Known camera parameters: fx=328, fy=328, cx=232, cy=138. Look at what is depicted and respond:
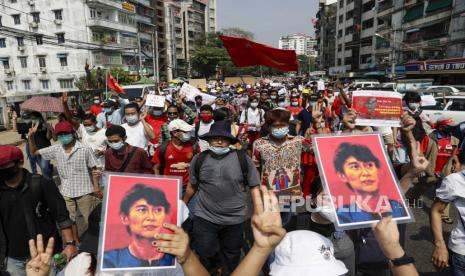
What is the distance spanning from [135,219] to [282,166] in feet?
6.87

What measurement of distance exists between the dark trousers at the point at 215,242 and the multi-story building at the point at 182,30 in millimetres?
59800

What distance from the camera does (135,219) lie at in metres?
1.69

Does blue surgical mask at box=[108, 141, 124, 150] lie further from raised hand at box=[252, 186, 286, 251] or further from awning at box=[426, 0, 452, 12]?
awning at box=[426, 0, 452, 12]

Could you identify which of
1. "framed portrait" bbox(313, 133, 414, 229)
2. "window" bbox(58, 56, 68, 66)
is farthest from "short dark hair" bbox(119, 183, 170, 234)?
"window" bbox(58, 56, 68, 66)

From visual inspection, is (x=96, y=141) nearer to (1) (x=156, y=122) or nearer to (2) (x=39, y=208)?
(1) (x=156, y=122)

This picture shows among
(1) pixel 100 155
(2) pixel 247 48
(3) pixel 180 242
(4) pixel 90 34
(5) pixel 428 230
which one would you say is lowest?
(5) pixel 428 230

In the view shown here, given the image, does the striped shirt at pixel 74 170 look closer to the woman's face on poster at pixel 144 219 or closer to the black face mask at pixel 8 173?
the black face mask at pixel 8 173

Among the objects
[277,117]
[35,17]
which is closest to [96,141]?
[277,117]

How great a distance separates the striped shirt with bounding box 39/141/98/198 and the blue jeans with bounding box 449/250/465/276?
145 inches

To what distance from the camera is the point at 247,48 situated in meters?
7.96

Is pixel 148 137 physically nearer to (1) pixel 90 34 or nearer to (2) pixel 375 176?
(2) pixel 375 176

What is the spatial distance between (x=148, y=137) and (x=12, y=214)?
→ 9.29ft

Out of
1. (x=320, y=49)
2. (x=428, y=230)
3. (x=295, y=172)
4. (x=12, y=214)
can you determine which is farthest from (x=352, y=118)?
(x=320, y=49)

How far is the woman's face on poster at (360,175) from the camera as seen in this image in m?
1.90
